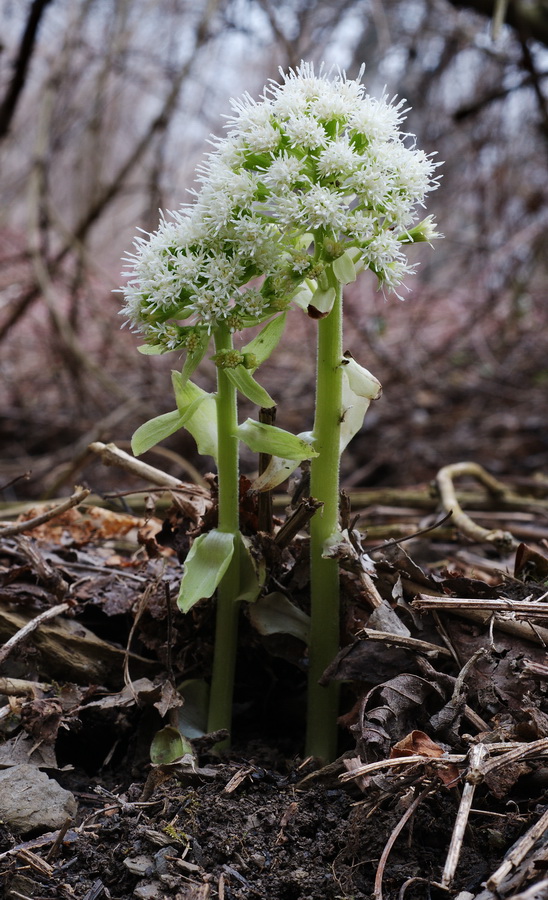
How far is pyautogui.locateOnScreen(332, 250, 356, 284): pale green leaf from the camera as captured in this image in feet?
3.98

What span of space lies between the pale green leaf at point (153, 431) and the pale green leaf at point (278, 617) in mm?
367

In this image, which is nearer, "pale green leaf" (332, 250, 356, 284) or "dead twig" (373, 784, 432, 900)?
"dead twig" (373, 784, 432, 900)

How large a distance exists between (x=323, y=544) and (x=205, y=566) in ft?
0.71

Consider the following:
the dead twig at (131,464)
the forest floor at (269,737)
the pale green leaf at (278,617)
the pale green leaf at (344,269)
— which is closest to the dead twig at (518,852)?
the forest floor at (269,737)

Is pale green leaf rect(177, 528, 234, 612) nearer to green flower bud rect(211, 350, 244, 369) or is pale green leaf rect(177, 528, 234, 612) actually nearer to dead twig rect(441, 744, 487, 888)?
green flower bud rect(211, 350, 244, 369)

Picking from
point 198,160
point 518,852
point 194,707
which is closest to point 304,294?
point 194,707

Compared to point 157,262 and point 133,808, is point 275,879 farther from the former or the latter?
point 157,262

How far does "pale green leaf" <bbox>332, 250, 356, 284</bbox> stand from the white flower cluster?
24 millimetres

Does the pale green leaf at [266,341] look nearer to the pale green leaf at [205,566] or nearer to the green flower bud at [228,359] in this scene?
the green flower bud at [228,359]

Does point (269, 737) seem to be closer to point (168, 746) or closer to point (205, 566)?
point (168, 746)

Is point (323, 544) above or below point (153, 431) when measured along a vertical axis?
below

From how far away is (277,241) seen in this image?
1.22m

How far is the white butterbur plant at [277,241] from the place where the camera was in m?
1.17

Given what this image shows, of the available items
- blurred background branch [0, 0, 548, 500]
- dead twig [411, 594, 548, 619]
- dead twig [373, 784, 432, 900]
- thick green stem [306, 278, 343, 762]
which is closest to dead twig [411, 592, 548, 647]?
dead twig [411, 594, 548, 619]
